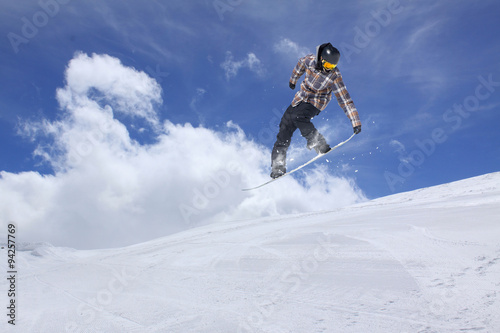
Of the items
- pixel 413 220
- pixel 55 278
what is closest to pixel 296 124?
pixel 413 220

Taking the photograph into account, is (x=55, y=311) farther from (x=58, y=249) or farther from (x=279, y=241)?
(x=58, y=249)

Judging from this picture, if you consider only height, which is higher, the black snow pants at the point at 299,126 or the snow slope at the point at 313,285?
the black snow pants at the point at 299,126

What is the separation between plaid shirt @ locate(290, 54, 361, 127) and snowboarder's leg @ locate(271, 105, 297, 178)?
0.43 metres

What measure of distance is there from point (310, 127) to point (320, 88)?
2.99ft

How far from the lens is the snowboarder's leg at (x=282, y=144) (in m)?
7.31

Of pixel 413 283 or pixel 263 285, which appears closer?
pixel 413 283

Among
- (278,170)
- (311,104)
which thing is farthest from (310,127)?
(278,170)

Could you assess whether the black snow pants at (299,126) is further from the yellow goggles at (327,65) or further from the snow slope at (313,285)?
the snow slope at (313,285)

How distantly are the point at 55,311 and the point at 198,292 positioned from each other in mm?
2666

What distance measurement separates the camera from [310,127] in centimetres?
697

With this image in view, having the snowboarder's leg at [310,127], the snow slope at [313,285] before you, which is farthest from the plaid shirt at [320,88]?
the snow slope at [313,285]

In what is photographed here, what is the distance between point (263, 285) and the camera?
4879mm

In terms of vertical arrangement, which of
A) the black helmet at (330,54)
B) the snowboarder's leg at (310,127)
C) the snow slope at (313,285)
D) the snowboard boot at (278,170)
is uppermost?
the black helmet at (330,54)

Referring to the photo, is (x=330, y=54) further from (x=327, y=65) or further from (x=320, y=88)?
(x=320, y=88)
